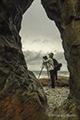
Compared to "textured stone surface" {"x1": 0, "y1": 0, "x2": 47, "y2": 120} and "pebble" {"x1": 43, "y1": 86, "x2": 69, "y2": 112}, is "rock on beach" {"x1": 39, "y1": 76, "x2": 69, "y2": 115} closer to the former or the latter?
"pebble" {"x1": 43, "y1": 86, "x2": 69, "y2": 112}

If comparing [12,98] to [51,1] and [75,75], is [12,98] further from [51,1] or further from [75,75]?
[51,1]

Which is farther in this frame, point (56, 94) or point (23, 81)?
point (56, 94)

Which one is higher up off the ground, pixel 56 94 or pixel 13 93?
pixel 13 93

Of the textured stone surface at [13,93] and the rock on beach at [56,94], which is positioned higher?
the textured stone surface at [13,93]

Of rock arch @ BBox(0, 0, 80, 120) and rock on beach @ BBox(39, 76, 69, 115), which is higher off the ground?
rock arch @ BBox(0, 0, 80, 120)

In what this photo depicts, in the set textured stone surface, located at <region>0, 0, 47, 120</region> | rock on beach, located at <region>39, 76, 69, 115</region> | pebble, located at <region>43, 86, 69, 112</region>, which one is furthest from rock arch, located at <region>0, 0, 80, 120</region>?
pebble, located at <region>43, 86, 69, 112</region>

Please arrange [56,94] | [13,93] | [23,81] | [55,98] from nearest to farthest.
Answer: [13,93] → [23,81] → [55,98] → [56,94]

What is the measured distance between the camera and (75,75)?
3.62 m

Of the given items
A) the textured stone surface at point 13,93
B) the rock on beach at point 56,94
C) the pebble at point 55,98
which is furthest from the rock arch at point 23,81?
the pebble at point 55,98

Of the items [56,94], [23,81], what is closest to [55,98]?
[56,94]

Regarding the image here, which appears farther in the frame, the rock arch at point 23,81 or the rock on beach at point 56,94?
the rock on beach at point 56,94

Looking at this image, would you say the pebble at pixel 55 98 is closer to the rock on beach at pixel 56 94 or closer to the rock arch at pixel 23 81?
the rock on beach at pixel 56 94

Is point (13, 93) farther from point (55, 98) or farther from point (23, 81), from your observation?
point (55, 98)

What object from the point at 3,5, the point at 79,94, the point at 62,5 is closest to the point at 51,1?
the point at 62,5
